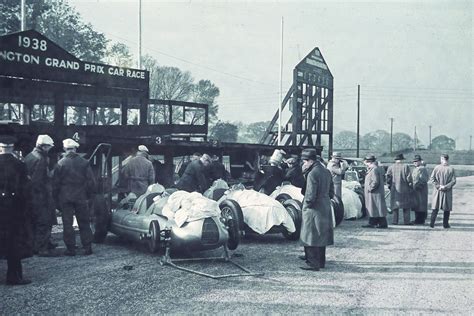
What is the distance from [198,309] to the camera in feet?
17.7

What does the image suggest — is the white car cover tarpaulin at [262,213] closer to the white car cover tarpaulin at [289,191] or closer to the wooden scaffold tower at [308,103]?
the white car cover tarpaulin at [289,191]

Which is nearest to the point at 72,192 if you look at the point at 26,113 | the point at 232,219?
the point at 232,219

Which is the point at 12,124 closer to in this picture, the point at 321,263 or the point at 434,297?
the point at 321,263

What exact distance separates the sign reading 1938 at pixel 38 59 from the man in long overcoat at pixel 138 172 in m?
3.93

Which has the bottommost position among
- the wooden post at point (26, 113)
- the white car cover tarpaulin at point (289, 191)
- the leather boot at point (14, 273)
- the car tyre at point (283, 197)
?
the leather boot at point (14, 273)

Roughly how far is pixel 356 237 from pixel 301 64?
40.9ft

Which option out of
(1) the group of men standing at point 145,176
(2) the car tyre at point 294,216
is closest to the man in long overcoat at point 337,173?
(2) the car tyre at point 294,216

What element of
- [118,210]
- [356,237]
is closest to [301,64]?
[356,237]

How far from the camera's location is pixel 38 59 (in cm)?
1312

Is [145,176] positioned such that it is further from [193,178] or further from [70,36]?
[70,36]

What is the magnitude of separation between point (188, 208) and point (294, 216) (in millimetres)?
2878

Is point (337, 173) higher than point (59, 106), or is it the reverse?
point (59, 106)

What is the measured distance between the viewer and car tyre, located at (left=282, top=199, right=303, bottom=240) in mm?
10086

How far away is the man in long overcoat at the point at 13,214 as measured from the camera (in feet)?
20.7
